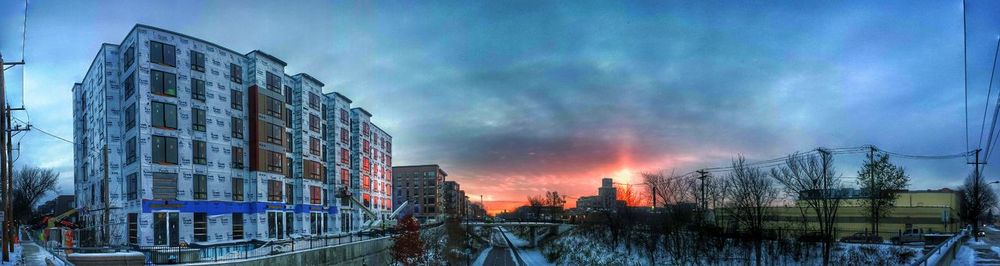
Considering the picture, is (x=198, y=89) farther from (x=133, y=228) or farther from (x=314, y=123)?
(x=314, y=123)

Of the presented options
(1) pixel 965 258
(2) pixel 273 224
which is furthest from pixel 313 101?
(1) pixel 965 258

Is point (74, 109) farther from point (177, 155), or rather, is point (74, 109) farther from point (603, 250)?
point (603, 250)

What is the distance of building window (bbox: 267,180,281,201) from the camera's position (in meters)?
51.7

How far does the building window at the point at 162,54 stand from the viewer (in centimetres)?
4222

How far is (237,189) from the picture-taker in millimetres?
48688

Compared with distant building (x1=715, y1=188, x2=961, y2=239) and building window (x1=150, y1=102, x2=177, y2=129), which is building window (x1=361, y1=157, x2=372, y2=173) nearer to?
building window (x1=150, y1=102, x2=177, y2=129)

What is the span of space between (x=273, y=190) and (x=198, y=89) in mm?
11600

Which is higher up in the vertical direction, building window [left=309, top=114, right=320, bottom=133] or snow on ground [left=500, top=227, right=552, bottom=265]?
building window [left=309, top=114, right=320, bottom=133]

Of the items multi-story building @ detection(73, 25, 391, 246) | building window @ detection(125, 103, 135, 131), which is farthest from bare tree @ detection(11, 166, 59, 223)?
building window @ detection(125, 103, 135, 131)

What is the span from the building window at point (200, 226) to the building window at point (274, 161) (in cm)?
787

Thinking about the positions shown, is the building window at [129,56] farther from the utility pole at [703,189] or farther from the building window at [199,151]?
the utility pole at [703,189]

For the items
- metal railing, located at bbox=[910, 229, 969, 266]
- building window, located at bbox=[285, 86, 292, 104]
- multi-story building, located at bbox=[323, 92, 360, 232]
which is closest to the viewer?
metal railing, located at bbox=[910, 229, 969, 266]

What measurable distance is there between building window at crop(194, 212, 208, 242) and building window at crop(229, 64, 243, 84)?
1182cm

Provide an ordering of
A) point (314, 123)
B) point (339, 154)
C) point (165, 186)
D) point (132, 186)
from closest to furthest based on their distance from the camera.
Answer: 1. point (132, 186)
2. point (165, 186)
3. point (314, 123)
4. point (339, 154)
